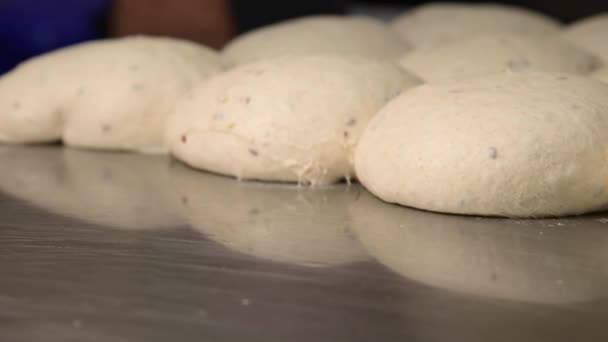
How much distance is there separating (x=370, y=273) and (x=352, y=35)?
1.11m

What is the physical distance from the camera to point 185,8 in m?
2.35

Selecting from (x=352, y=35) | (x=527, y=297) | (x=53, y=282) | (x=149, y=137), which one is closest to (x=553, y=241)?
(x=527, y=297)

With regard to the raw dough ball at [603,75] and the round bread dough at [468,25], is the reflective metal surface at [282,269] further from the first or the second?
the round bread dough at [468,25]

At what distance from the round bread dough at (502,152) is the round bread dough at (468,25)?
1038mm

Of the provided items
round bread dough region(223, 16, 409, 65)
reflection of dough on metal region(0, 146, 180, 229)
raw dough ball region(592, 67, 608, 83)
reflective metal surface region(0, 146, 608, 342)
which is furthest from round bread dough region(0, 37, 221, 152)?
raw dough ball region(592, 67, 608, 83)

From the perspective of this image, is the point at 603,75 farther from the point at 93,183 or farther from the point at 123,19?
the point at 123,19

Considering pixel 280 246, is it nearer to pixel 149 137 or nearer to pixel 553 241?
pixel 553 241

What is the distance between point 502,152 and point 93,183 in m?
0.62

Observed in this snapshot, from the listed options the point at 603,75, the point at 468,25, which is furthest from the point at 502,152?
the point at 468,25

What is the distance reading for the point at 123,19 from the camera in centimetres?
236

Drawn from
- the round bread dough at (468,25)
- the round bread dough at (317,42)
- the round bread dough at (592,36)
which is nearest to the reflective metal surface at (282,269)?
the round bread dough at (317,42)

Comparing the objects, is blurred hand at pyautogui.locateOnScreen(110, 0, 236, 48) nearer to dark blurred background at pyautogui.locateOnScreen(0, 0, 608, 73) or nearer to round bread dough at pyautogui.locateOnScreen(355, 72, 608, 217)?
dark blurred background at pyautogui.locateOnScreen(0, 0, 608, 73)

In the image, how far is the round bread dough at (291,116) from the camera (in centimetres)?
124

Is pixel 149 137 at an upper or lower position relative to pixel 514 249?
lower
